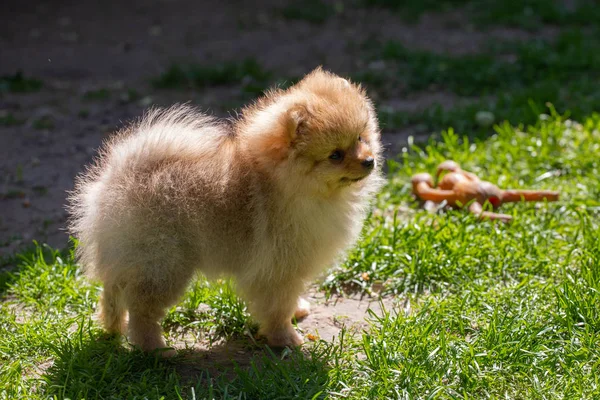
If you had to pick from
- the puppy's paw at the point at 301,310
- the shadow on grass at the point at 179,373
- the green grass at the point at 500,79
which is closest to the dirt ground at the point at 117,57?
the green grass at the point at 500,79

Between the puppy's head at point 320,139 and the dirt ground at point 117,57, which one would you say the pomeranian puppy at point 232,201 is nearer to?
the puppy's head at point 320,139

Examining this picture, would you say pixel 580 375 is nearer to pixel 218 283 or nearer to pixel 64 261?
pixel 218 283

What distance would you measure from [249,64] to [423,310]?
193 inches

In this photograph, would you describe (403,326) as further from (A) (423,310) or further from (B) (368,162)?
(B) (368,162)

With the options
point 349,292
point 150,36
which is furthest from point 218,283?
point 150,36

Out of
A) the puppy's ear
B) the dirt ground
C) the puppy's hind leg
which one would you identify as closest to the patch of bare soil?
the puppy's hind leg

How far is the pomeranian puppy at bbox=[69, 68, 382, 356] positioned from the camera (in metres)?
3.42

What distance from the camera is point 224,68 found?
7977 mm

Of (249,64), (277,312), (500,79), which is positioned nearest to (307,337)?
(277,312)

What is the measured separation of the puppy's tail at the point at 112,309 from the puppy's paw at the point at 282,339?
2.63ft

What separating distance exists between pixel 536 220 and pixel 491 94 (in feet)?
8.76

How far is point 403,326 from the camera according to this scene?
12.0 ft

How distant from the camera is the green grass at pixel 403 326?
330cm

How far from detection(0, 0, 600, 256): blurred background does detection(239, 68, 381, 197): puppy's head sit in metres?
2.29
